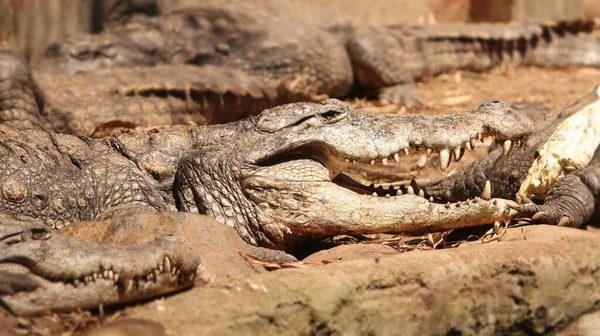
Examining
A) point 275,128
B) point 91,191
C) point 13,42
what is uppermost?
point 275,128

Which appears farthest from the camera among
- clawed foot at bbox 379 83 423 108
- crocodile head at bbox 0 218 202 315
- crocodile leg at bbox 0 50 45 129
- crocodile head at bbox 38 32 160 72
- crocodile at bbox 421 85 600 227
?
A: clawed foot at bbox 379 83 423 108

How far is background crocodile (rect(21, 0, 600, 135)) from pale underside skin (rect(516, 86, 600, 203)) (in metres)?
2.91

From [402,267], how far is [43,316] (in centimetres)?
118

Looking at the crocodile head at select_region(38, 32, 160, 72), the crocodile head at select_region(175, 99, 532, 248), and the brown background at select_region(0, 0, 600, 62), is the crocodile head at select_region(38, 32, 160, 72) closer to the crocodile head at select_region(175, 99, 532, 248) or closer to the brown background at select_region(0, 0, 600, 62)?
the brown background at select_region(0, 0, 600, 62)

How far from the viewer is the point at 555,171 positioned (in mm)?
4438

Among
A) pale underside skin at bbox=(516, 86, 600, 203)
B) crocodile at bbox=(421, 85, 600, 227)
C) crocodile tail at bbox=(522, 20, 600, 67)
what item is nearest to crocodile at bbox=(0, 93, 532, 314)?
crocodile at bbox=(421, 85, 600, 227)

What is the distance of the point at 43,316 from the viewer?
2.52 metres

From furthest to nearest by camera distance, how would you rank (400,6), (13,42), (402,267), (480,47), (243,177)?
1. (400,6)
2. (480,47)
3. (13,42)
4. (243,177)
5. (402,267)

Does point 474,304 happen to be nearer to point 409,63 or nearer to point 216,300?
point 216,300

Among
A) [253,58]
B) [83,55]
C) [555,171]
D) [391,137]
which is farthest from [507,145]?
[83,55]

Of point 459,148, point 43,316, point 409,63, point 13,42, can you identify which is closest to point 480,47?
point 409,63

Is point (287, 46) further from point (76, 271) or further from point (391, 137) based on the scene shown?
point (76, 271)

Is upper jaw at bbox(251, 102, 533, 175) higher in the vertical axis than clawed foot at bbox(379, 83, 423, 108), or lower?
higher

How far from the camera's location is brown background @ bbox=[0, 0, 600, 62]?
7.91m
